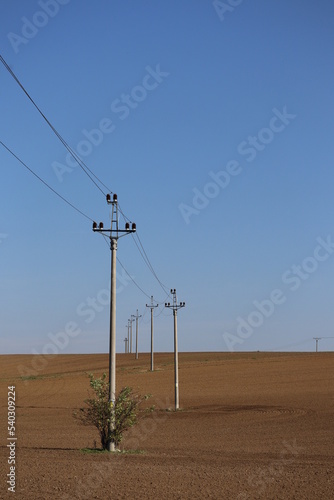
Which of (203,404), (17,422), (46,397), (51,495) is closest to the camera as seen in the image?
(51,495)

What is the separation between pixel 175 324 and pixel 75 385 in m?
29.1

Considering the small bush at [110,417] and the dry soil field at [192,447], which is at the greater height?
the small bush at [110,417]

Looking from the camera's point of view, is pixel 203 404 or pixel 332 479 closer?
pixel 332 479

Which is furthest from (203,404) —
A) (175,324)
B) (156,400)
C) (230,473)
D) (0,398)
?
(230,473)

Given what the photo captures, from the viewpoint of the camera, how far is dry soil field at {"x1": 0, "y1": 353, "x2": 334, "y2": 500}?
14586 millimetres

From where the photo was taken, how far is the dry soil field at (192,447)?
47.9ft

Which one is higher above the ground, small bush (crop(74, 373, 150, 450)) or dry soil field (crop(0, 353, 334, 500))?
small bush (crop(74, 373, 150, 450))

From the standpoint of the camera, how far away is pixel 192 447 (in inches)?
963

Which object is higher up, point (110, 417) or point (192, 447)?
point (110, 417)

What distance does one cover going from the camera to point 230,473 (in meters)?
16.8

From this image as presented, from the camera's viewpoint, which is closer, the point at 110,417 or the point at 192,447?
the point at 110,417

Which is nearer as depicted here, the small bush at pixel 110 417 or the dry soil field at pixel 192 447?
the dry soil field at pixel 192 447

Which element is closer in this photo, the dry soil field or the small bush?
the dry soil field

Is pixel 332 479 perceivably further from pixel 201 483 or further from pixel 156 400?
pixel 156 400
